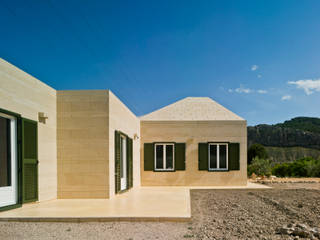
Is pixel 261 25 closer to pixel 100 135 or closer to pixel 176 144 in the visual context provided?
pixel 176 144

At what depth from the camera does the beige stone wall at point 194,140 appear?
475 inches

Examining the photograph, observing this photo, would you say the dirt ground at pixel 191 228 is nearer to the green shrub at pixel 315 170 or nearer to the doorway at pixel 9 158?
the doorway at pixel 9 158

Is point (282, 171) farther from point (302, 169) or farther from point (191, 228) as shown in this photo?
point (191, 228)

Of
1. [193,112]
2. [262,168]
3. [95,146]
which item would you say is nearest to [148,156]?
[193,112]

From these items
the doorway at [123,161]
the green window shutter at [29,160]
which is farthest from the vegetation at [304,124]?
the green window shutter at [29,160]

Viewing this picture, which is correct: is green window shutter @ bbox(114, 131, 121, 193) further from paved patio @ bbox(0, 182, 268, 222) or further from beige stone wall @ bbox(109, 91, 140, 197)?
paved patio @ bbox(0, 182, 268, 222)

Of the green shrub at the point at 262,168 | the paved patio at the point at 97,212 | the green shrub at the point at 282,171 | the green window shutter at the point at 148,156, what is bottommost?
the green shrub at the point at 282,171

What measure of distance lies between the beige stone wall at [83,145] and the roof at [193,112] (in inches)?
188

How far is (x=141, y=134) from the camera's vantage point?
40.6ft

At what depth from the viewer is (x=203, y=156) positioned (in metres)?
12.1

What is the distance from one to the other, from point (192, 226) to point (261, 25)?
9.70 m

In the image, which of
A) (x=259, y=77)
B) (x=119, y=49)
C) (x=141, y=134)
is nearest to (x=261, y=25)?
(x=259, y=77)

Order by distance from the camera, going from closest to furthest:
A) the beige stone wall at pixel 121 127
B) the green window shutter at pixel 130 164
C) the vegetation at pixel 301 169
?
the beige stone wall at pixel 121 127
the green window shutter at pixel 130 164
the vegetation at pixel 301 169

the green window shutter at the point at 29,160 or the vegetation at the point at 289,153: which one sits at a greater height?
the green window shutter at the point at 29,160
